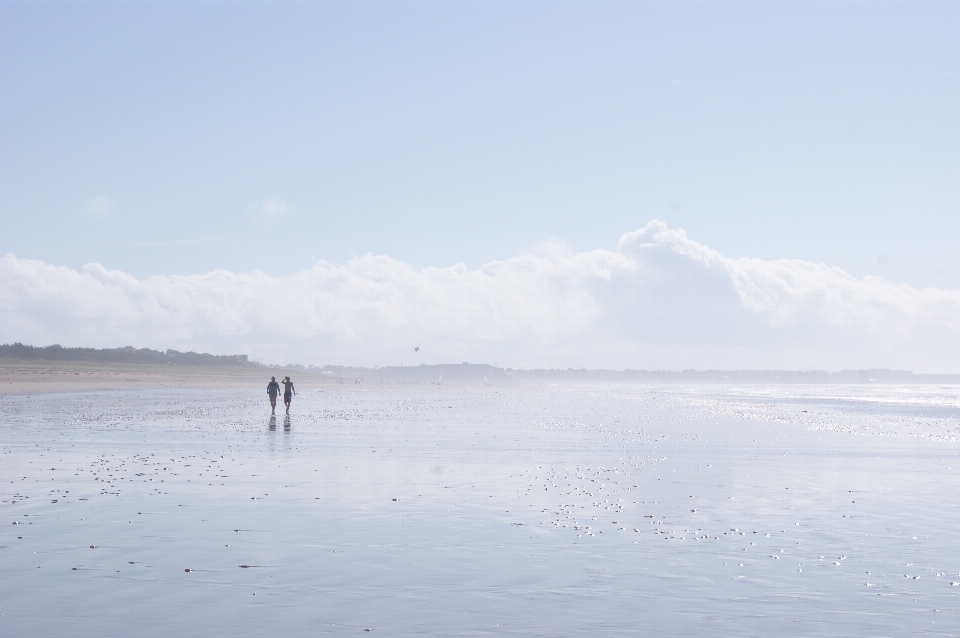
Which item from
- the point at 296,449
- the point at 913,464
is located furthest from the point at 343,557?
the point at 913,464

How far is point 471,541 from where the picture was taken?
1577cm

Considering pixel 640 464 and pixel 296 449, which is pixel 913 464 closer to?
pixel 640 464

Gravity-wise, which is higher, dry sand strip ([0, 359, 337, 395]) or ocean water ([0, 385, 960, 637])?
dry sand strip ([0, 359, 337, 395])

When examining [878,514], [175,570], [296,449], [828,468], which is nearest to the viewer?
[175,570]

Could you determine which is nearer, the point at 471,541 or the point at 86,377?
the point at 471,541

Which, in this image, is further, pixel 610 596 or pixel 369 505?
pixel 369 505

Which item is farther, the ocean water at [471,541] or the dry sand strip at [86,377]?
the dry sand strip at [86,377]

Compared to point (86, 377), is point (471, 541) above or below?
below

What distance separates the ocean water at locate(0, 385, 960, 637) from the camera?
10977mm

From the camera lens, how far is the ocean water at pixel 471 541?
36.0 feet

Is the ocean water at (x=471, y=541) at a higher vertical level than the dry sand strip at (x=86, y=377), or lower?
lower

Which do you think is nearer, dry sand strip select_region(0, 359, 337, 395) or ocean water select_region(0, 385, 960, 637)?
ocean water select_region(0, 385, 960, 637)

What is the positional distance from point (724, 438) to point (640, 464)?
1355cm

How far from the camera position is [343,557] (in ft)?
46.7
